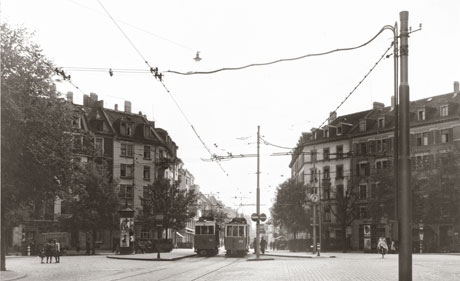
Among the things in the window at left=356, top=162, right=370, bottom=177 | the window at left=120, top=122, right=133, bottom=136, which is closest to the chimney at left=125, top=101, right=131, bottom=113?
the window at left=120, top=122, right=133, bottom=136

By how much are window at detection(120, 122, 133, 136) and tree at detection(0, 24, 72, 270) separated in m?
49.1

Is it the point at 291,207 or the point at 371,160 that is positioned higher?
the point at 371,160

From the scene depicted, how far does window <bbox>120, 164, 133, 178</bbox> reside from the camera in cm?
7406

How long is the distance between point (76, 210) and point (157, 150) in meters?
24.7

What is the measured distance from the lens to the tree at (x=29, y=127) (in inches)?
915

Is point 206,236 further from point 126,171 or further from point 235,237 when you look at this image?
point 126,171

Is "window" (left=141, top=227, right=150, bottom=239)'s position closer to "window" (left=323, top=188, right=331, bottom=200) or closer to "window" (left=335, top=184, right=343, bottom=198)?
"window" (left=335, top=184, right=343, bottom=198)

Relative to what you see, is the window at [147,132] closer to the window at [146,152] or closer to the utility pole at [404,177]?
the window at [146,152]

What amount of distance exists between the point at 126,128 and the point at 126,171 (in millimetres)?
5570

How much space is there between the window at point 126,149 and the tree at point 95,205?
15661 millimetres

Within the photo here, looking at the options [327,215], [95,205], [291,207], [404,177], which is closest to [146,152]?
[291,207]

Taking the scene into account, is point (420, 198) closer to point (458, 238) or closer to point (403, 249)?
point (458, 238)

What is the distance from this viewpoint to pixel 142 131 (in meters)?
78.4

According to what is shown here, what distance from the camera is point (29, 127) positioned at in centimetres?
2444
